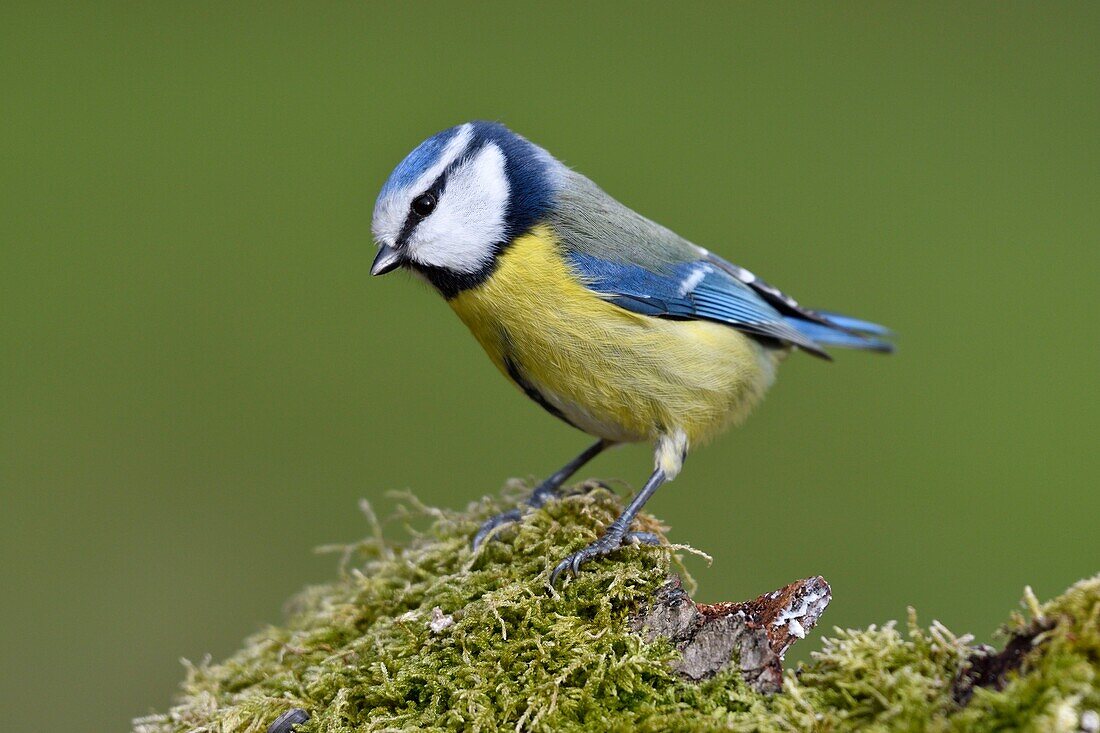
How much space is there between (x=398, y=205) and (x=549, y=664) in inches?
42.5

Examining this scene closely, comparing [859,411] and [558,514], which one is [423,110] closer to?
[859,411]

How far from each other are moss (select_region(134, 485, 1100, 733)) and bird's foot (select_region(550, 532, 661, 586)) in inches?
1.2

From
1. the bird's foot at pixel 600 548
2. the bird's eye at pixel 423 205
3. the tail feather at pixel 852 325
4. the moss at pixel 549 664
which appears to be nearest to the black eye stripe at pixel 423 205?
the bird's eye at pixel 423 205

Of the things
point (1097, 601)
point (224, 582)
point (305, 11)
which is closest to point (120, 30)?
point (305, 11)

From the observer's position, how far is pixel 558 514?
216 centimetres

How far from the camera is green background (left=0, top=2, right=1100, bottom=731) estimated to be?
412cm

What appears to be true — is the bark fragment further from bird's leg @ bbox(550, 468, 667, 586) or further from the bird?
the bird

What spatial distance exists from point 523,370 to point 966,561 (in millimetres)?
2591

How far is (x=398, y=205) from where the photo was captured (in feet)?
7.12

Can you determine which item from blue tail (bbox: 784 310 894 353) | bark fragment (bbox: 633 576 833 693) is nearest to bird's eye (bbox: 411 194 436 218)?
bark fragment (bbox: 633 576 833 693)

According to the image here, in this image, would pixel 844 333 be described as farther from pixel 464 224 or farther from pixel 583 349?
pixel 464 224

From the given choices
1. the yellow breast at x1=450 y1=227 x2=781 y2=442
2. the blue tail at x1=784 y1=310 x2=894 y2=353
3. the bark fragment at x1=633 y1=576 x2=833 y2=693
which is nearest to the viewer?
the bark fragment at x1=633 y1=576 x2=833 y2=693

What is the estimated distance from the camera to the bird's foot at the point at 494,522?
84.0 inches

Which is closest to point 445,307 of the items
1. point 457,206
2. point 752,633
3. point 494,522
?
point 457,206
